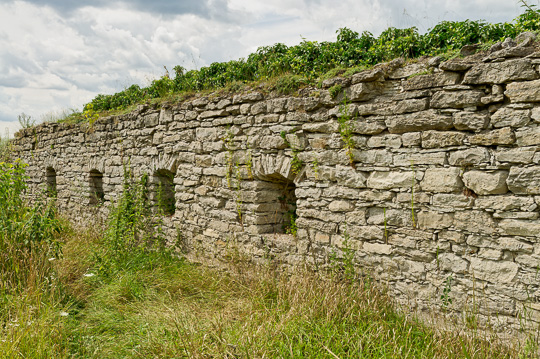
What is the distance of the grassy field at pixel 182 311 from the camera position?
11.8 feet

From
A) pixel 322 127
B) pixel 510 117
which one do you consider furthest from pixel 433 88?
pixel 322 127

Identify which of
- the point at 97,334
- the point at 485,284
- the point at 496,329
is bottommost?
the point at 97,334

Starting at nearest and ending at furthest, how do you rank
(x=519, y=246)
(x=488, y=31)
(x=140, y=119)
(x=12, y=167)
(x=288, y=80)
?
(x=519, y=246) < (x=488, y=31) < (x=288, y=80) < (x=12, y=167) < (x=140, y=119)

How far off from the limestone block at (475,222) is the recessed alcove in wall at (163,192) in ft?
16.0

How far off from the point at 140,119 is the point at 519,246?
619 cm

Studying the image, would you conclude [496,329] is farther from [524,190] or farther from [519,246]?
[524,190]

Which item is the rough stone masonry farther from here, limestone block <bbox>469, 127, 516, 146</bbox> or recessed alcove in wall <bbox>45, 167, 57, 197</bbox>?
recessed alcove in wall <bbox>45, 167, 57, 197</bbox>

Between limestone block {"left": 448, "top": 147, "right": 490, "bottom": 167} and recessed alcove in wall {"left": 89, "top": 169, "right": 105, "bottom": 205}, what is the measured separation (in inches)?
290

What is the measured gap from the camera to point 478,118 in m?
3.77

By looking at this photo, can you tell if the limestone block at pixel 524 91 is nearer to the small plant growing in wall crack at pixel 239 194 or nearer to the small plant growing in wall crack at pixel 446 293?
the small plant growing in wall crack at pixel 446 293

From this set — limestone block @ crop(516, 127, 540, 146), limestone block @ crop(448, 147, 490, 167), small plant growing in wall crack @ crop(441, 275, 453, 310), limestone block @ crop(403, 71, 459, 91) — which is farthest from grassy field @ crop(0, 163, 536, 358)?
limestone block @ crop(403, 71, 459, 91)

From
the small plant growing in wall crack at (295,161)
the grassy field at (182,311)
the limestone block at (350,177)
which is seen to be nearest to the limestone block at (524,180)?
the grassy field at (182,311)

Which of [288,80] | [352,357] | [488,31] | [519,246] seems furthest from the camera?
[288,80]

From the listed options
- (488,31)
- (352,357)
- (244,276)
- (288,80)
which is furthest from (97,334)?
(488,31)
